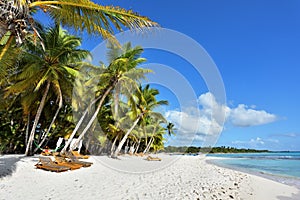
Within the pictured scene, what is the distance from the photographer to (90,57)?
51.0ft

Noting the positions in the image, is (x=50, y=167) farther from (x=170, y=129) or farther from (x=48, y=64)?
(x=170, y=129)

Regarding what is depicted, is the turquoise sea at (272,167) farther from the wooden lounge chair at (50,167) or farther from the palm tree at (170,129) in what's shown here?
the palm tree at (170,129)

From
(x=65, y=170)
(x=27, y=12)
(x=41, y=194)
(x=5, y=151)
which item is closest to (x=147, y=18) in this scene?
(x=27, y=12)

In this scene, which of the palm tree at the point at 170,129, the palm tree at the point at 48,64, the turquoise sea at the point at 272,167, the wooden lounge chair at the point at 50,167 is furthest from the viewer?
the palm tree at the point at 170,129

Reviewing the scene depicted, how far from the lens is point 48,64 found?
12734 mm

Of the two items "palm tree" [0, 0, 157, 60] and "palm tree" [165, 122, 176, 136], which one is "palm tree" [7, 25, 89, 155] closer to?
"palm tree" [0, 0, 157, 60]

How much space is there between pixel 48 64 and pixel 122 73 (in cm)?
432

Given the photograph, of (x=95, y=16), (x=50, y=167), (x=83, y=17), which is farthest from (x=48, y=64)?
(x=95, y=16)

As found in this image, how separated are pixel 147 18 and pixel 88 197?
488 cm

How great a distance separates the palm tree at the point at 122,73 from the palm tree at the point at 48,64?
1.89 meters

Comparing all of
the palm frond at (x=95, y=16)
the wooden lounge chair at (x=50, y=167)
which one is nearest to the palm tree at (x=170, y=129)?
the wooden lounge chair at (x=50, y=167)

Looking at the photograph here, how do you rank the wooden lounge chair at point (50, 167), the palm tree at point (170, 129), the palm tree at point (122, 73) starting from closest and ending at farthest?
the wooden lounge chair at point (50, 167)
the palm tree at point (122, 73)
the palm tree at point (170, 129)

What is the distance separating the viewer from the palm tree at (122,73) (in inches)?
563

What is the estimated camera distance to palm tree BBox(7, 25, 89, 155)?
12.1 metres
